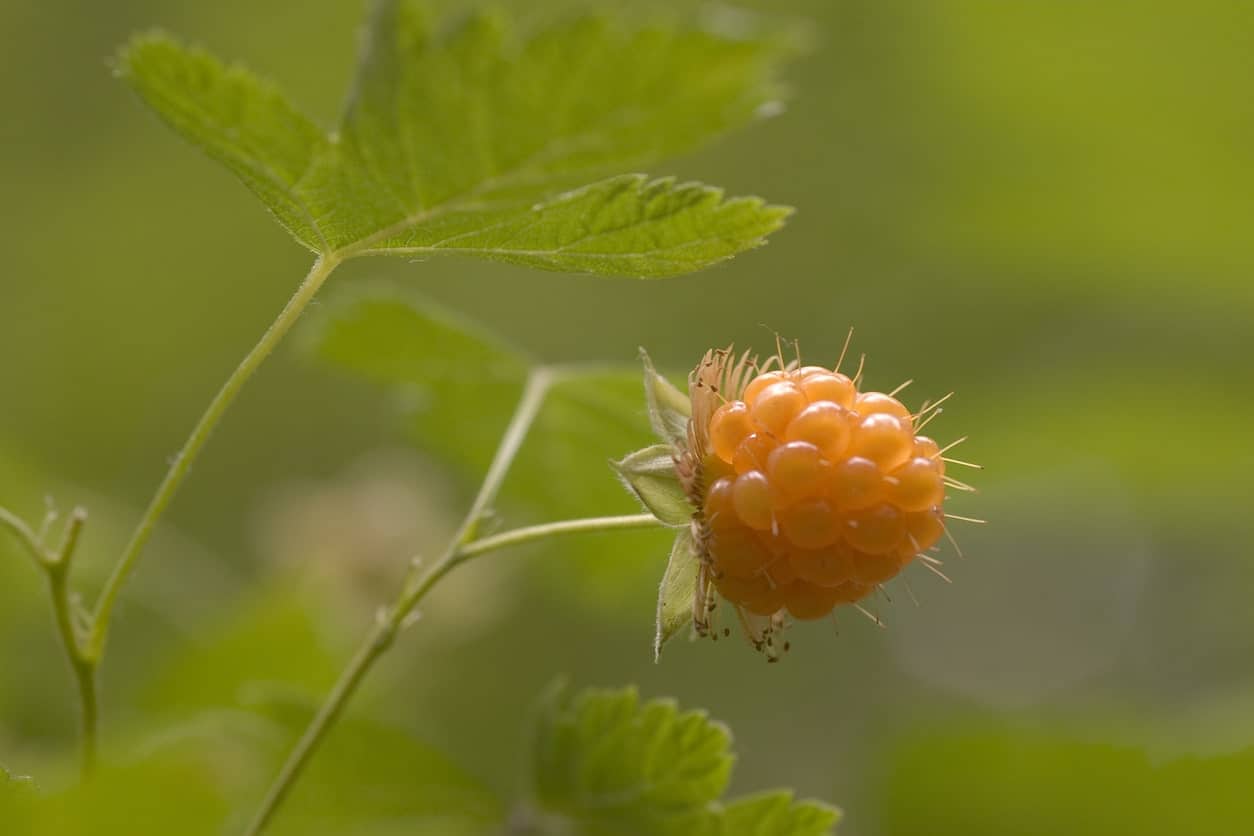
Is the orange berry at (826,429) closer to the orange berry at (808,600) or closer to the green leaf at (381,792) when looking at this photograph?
the orange berry at (808,600)

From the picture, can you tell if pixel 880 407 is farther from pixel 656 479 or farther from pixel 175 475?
pixel 175 475

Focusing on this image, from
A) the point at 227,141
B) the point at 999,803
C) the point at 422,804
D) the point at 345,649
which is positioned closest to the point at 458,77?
the point at 227,141

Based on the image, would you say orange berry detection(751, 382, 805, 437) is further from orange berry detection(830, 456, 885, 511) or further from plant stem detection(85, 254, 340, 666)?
plant stem detection(85, 254, 340, 666)

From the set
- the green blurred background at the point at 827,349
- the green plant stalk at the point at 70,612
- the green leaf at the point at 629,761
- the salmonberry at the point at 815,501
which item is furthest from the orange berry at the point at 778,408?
the green blurred background at the point at 827,349

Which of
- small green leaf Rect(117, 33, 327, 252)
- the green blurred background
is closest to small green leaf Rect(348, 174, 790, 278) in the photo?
small green leaf Rect(117, 33, 327, 252)

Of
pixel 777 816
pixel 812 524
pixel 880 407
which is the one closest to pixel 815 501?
pixel 812 524

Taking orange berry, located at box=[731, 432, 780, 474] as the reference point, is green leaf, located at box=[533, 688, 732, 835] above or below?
below
